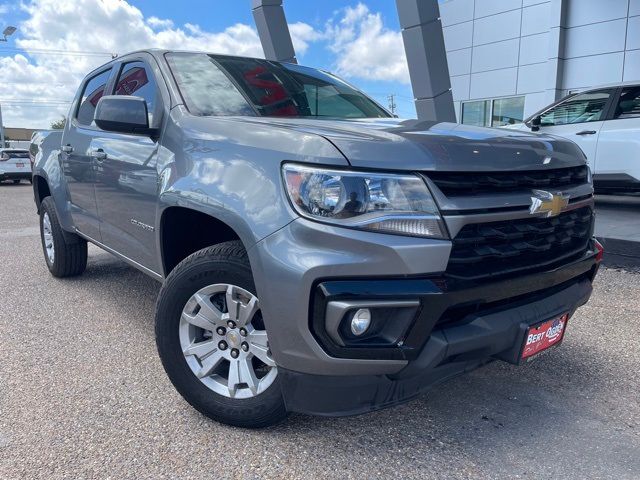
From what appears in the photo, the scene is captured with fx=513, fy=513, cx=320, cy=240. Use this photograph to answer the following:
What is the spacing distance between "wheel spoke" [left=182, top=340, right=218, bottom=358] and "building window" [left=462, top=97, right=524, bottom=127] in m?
14.8

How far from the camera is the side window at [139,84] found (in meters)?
3.04

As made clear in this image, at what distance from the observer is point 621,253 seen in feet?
17.4

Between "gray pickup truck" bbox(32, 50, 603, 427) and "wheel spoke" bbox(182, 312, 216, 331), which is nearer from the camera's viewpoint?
"gray pickup truck" bbox(32, 50, 603, 427)

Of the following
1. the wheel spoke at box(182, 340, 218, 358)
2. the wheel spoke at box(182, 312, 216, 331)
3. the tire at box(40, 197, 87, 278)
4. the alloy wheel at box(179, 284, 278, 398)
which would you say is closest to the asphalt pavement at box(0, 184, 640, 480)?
the alloy wheel at box(179, 284, 278, 398)

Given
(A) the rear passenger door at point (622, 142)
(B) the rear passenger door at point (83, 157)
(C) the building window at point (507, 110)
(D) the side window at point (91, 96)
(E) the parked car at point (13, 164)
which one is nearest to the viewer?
(B) the rear passenger door at point (83, 157)

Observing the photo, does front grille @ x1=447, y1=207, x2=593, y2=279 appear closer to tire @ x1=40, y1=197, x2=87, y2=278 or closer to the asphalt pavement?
the asphalt pavement

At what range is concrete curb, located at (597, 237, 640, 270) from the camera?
204 inches

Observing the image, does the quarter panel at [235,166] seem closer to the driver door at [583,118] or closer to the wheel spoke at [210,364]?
the wheel spoke at [210,364]

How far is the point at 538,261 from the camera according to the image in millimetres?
2162

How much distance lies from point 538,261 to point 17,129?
3212 inches

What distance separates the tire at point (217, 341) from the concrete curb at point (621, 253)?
439 centimetres

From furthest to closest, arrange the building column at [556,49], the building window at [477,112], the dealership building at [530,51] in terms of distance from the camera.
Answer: the building window at [477,112]
the building column at [556,49]
the dealership building at [530,51]

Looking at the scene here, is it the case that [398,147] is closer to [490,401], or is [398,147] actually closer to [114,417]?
[490,401]

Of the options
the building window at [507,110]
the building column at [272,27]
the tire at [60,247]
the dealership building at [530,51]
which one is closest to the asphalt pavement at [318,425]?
the tire at [60,247]
